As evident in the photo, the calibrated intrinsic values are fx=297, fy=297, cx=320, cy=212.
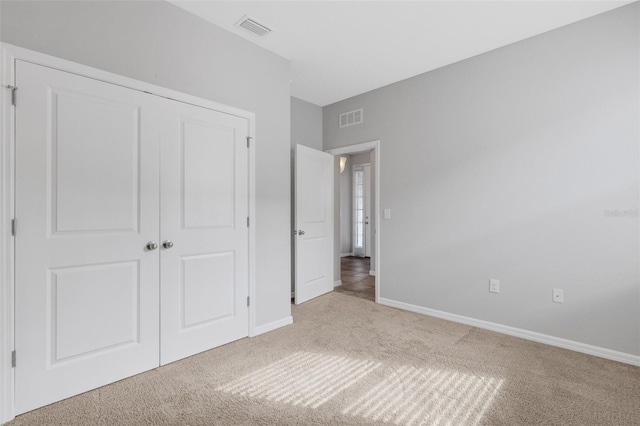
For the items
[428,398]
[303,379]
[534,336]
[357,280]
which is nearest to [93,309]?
[303,379]

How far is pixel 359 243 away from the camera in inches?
297

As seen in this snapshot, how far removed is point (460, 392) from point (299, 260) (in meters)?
2.25

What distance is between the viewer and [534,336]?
2674mm

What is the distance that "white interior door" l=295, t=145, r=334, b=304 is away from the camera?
377 cm

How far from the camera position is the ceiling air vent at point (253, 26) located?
245 cm

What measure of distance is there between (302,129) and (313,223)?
135 cm

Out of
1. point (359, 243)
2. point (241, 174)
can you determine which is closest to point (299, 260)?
point (241, 174)

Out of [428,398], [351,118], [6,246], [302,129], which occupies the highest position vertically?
[351,118]

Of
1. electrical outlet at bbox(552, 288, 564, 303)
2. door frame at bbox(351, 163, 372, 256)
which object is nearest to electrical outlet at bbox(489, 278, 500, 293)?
electrical outlet at bbox(552, 288, 564, 303)

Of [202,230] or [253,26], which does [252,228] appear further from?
[253,26]

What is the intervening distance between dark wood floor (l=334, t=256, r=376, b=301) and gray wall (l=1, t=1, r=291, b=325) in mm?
1489

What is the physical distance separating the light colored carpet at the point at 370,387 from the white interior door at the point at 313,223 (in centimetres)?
117

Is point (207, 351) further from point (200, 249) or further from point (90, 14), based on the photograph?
point (90, 14)

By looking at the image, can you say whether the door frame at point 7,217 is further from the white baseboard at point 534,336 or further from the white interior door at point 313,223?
the white baseboard at point 534,336
